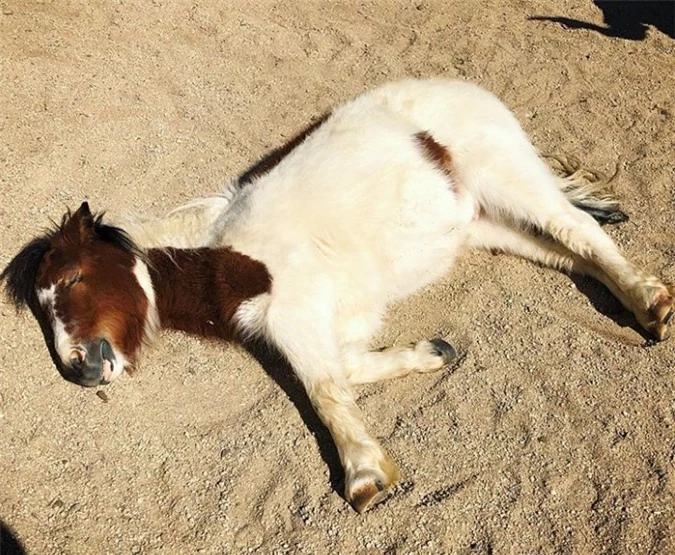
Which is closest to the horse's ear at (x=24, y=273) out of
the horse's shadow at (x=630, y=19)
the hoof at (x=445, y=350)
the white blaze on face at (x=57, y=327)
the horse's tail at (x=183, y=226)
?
the white blaze on face at (x=57, y=327)

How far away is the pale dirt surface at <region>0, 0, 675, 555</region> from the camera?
10.8 ft

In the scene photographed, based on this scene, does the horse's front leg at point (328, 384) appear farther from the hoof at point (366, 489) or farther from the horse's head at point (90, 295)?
the horse's head at point (90, 295)

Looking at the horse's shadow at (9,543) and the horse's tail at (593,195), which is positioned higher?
the horse's tail at (593,195)

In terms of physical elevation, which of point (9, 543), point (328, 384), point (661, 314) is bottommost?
point (9, 543)

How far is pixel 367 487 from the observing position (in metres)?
3.29

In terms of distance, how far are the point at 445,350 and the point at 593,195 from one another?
1.58 metres

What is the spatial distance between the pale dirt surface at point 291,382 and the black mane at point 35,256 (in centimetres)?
13

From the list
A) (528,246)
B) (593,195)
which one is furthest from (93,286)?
(593,195)

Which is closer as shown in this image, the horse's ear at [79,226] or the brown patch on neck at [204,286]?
the brown patch on neck at [204,286]

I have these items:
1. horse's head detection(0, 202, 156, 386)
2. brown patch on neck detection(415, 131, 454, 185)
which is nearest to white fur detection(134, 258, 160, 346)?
horse's head detection(0, 202, 156, 386)

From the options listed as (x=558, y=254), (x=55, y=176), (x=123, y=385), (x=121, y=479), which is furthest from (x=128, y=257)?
(x=558, y=254)

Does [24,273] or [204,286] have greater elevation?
[204,286]

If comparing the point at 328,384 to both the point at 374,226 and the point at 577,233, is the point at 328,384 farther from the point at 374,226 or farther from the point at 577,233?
the point at 577,233

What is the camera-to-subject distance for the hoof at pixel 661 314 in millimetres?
3885
